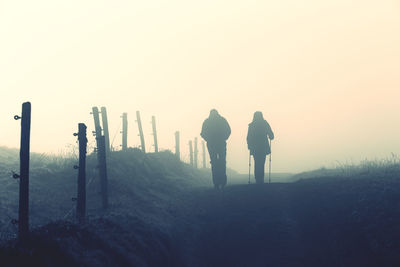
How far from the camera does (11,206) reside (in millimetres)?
14328

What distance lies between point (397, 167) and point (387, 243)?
728cm

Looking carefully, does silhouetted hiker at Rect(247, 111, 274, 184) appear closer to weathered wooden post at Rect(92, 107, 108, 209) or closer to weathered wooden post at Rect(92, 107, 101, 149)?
weathered wooden post at Rect(92, 107, 101, 149)

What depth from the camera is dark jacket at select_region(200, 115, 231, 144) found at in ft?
63.7

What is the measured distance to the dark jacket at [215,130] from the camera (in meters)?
19.4

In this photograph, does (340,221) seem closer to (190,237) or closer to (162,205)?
(190,237)

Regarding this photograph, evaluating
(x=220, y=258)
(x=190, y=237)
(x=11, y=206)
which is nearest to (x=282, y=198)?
(x=190, y=237)

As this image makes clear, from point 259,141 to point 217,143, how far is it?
1.96 m

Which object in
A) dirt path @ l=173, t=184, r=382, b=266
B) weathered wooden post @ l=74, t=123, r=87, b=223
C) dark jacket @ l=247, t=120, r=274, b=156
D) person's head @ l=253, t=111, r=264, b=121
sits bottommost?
dirt path @ l=173, t=184, r=382, b=266

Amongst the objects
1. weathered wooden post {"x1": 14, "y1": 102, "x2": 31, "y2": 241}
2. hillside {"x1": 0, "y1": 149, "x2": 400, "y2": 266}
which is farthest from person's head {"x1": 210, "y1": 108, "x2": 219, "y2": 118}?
weathered wooden post {"x1": 14, "y1": 102, "x2": 31, "y2": 241}

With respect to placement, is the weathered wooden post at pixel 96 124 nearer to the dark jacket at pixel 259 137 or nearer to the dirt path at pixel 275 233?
the dirt path at pixel 275 233

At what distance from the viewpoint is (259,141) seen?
2003cm

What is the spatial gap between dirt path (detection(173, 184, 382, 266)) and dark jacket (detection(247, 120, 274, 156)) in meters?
5.05

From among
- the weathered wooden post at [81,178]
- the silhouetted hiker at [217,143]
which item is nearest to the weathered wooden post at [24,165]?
the weathered wooden post at [81,178]

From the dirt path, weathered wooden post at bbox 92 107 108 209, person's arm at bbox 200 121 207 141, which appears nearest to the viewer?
the dirt path
